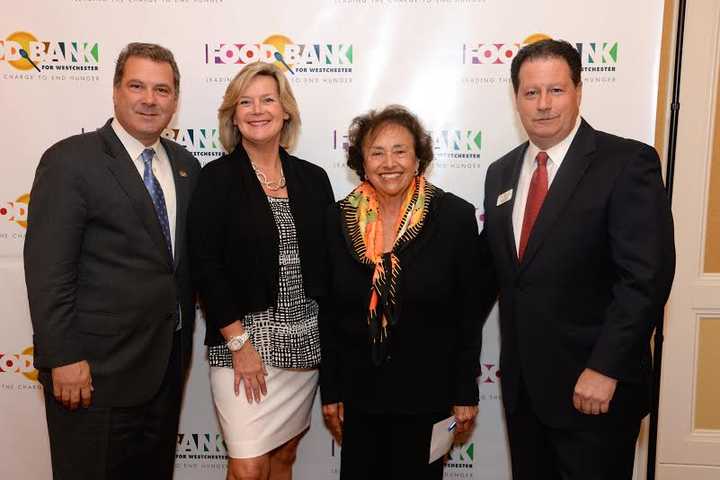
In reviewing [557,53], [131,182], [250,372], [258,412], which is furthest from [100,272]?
[557,53]

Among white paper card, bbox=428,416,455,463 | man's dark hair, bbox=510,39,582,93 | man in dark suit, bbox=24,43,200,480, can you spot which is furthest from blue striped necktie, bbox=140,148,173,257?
man's dark hair, bbox=510,39,582,93

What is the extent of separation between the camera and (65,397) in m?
2.02

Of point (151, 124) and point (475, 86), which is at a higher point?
point (475, 86)

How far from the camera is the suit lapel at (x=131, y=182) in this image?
201cm

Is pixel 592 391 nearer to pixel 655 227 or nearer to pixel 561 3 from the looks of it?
pixel 655 227

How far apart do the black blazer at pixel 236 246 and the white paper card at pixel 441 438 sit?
0.63 meters

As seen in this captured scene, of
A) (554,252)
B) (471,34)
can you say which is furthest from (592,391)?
(471,34)

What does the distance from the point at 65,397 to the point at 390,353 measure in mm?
1115

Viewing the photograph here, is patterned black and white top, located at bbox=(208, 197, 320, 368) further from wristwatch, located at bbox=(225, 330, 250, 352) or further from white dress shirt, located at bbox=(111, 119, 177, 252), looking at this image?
white dress shirt, located at bbox=(111, 119, 177, 252)

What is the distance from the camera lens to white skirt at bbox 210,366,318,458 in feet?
7.25

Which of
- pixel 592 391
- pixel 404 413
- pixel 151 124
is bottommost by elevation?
pixel 404 413

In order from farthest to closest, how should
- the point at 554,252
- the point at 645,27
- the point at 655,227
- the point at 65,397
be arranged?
1. the point at 645,27
2. the point at 65,397
3. the point at 554,252
4. the point at 655,227

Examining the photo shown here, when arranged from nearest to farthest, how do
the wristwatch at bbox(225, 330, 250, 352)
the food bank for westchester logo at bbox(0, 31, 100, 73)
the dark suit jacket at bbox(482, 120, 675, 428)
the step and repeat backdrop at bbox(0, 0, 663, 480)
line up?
the dark suit jacket at bbox(482, 120, 675, 428), the wristwatch at bbox(225, 330, 250, 352), the step and repeat backdrop at bbox(0, 0, 663, 480), the food bank for westchester logo at bbox(0, 31, 100, 73)

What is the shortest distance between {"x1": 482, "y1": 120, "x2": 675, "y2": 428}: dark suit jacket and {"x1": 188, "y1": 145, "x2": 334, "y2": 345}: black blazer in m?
0.72
